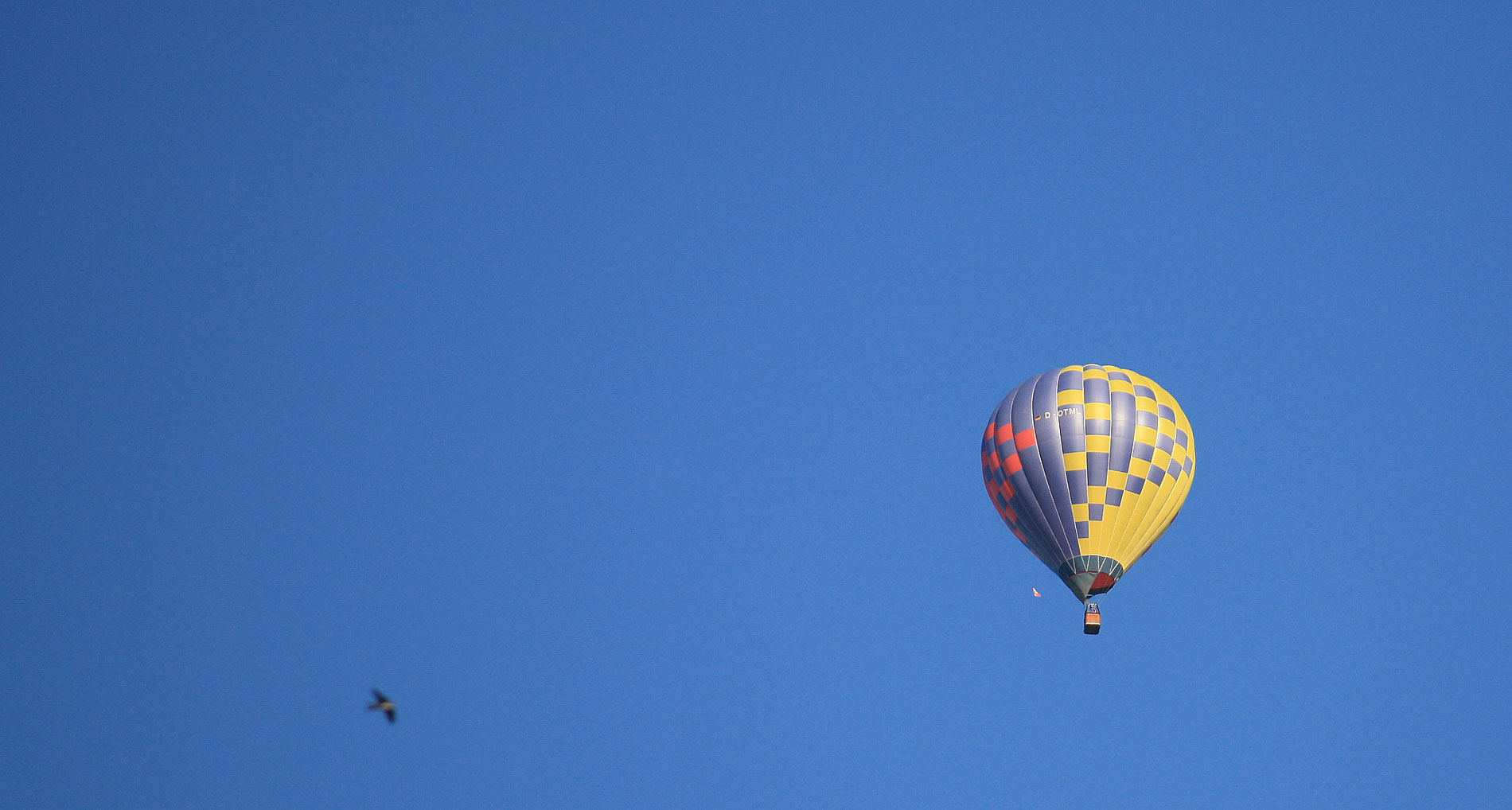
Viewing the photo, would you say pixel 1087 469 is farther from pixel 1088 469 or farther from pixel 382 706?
pixel 382 706

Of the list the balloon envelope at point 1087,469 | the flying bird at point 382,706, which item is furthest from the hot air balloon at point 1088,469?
the flying bird at point 382,706

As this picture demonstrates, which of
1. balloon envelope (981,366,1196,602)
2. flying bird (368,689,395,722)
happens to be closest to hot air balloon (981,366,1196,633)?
balloon envelope (981,366,1196,602)

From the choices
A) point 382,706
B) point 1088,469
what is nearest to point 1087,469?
point 1088,469

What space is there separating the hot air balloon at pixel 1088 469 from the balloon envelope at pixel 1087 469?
2cm

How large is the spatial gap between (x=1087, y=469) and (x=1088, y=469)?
0.02 m

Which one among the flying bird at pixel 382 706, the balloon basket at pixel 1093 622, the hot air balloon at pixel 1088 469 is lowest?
the flying bird at pixel 382 706

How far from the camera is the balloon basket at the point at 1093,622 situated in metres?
42.8

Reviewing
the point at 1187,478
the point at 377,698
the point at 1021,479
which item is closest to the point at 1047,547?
the point at 1021,479

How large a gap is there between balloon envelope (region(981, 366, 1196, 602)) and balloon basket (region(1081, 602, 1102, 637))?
0.47 meters

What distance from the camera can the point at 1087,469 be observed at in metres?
44.1

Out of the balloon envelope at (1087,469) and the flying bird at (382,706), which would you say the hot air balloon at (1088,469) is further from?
the flying bird at (382,706)

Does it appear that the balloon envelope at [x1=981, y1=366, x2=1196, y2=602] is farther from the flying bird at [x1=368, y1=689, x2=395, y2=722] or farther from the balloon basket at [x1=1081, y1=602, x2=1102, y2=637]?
the flying bird at [x1=368, y1=689, x2=395, y2=722]

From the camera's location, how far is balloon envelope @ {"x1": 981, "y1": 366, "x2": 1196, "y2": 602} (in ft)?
144

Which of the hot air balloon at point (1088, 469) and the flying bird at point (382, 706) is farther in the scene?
the hot air balloon at point (1088, 469)
